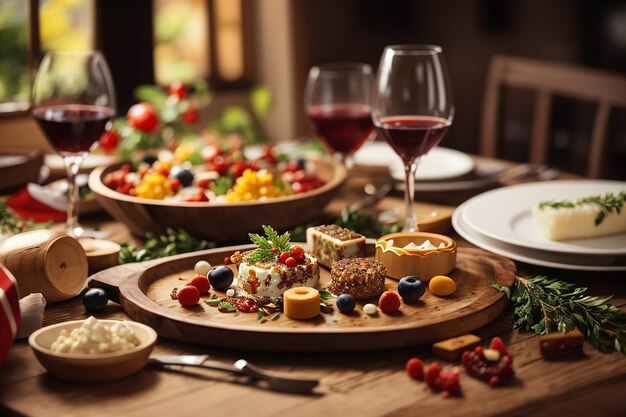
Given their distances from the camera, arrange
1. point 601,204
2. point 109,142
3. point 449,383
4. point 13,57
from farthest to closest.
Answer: point 13,57 < point 109,142 < point 601,204 < point 449,383

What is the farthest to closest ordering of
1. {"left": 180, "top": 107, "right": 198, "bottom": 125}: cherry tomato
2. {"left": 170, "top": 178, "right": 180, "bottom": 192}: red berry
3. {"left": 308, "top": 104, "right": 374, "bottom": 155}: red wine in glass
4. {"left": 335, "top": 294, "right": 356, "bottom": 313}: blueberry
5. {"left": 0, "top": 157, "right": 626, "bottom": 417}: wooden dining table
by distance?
1. {"left": 180, "top": 107, "right": 198, "bottom": 125}: cherry tomato
2. {"left": 308, "top": 104, "right": 374, "bottom": 155}: red wine in glass
3. {"left": 170, "top": 178, "right": 180, "bottom": 192}: red berry
4. {"left": 335, "top": 294, "right": 356, "bottom": 313}: blueberry
5. {"left": 0, "top": 157, "right": 626, "bottom": 417}: wooden dining table

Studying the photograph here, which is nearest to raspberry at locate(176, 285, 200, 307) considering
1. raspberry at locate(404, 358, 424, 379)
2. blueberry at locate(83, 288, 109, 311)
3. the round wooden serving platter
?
the round wooden serving platter

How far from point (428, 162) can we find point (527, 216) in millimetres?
643

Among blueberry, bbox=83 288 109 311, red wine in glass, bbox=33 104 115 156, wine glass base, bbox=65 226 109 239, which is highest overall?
red wine in glass, bbox=33 104 115 156

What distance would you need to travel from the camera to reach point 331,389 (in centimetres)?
104

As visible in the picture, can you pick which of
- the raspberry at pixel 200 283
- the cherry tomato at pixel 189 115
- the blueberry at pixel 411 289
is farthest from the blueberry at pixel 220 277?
the cherry tomato at pixel 189 115

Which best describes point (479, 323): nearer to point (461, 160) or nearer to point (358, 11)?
point (461, 160)

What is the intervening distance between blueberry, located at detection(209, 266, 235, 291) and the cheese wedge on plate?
0.59m

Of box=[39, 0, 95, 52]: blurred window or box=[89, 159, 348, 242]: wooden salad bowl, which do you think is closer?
box=[89, 159, 348, 242]: wooden salad bowl

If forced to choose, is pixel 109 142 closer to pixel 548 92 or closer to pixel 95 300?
pixel 95 300

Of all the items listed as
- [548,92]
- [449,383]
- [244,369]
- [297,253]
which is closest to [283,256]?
[297,253]

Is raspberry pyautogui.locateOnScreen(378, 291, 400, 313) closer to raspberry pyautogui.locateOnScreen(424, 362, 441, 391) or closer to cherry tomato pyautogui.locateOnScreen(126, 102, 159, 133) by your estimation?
raspberry pyautogui.locateOnScreen(424, 362, 441, 391)

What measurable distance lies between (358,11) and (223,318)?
144 inches

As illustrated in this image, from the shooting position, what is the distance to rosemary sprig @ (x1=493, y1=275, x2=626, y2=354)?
1187mm
